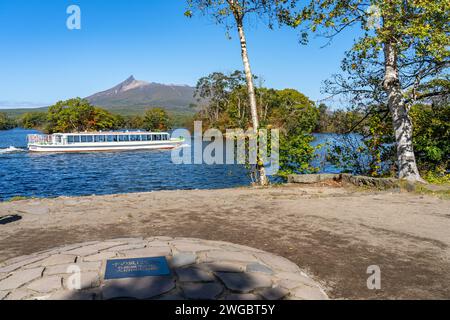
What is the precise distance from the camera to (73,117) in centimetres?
8738

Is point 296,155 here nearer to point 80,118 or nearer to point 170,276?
point 170,276

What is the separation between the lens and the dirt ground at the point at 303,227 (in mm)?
4398

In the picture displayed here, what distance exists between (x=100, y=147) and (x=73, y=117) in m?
35.9

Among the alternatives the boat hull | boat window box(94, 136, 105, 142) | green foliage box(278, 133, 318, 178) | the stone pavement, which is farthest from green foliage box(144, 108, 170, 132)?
the stone pavement

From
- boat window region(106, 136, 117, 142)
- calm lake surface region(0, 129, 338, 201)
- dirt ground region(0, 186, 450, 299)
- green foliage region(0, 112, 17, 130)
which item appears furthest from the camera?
green foliage region(0, 112, 17, 130)

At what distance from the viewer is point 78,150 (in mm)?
55469

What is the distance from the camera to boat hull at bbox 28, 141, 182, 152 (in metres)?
54.3

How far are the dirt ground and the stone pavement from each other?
0.53 m

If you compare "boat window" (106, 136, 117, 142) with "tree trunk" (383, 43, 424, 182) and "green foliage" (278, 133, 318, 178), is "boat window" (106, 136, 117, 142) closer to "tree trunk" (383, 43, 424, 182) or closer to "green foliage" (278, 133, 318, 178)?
"green foliage" (278, 133, 318, 178)

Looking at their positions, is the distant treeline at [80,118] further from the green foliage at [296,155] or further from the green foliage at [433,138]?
the green foliage at [433,138]
